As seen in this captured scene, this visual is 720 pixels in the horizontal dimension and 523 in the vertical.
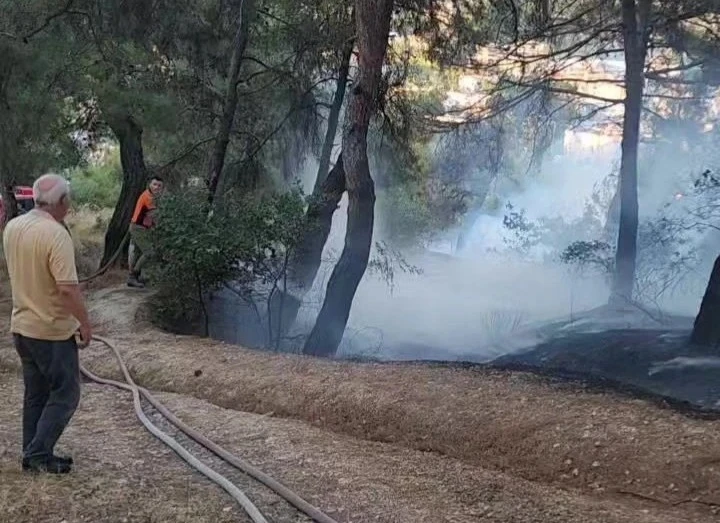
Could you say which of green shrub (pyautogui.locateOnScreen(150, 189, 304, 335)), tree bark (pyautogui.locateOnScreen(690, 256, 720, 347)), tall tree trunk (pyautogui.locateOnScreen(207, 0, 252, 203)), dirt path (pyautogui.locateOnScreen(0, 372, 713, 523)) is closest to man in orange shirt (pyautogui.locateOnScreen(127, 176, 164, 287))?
green shrub (pyautogui.locateOnScreen(150, 189, 304, 335))

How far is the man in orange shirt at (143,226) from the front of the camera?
1030 cm

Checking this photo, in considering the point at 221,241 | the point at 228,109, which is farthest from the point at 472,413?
the point at 228,109

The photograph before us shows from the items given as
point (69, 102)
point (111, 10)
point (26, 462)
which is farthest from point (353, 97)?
point (26, 462)

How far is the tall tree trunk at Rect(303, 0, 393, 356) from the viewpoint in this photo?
9.01 metres

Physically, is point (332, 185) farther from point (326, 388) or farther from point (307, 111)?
point (326, 388)

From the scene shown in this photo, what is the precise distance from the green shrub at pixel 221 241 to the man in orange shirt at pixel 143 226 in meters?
0.67

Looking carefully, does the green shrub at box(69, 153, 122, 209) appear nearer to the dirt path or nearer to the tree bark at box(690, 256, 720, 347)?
the tree bark at box(690, 256, 720, 347)

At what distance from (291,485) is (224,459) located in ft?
1.86

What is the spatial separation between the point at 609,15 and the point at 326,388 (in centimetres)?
1125

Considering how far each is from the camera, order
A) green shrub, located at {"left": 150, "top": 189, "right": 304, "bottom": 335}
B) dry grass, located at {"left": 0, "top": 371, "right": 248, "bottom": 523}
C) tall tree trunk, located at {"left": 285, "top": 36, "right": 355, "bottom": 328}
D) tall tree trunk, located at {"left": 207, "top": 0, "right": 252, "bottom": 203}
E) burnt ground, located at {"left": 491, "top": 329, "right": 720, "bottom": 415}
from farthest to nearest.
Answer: tall tree trunk, located at {"left": 207, "top": 0, "right": 252, "bottom": 203} → tall tree trunk, located at {"left": 285, "top": 36, "right": 355, "bottom": 328} → green shrub, located at {"left": 150, "top": 189, "right": 304, "bottom": 335} → burnt ground, located at {"left": 491, "top": 329, "right": 720, "bottom": 415} → dry grass, located at {"left": 0, "top": 371, "right": 248, "bottom": 523}

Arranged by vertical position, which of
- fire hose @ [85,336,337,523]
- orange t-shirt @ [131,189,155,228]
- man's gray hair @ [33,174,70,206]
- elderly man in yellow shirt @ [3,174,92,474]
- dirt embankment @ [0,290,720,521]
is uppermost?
orange t-shirt @ [131,189,155,228]

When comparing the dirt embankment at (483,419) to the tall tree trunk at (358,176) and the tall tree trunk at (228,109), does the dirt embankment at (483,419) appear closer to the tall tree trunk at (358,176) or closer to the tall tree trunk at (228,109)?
the tall tree trunk at (358,176)

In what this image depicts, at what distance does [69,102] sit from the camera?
12297 mm

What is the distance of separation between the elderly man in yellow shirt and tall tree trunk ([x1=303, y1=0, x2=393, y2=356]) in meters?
5.57
